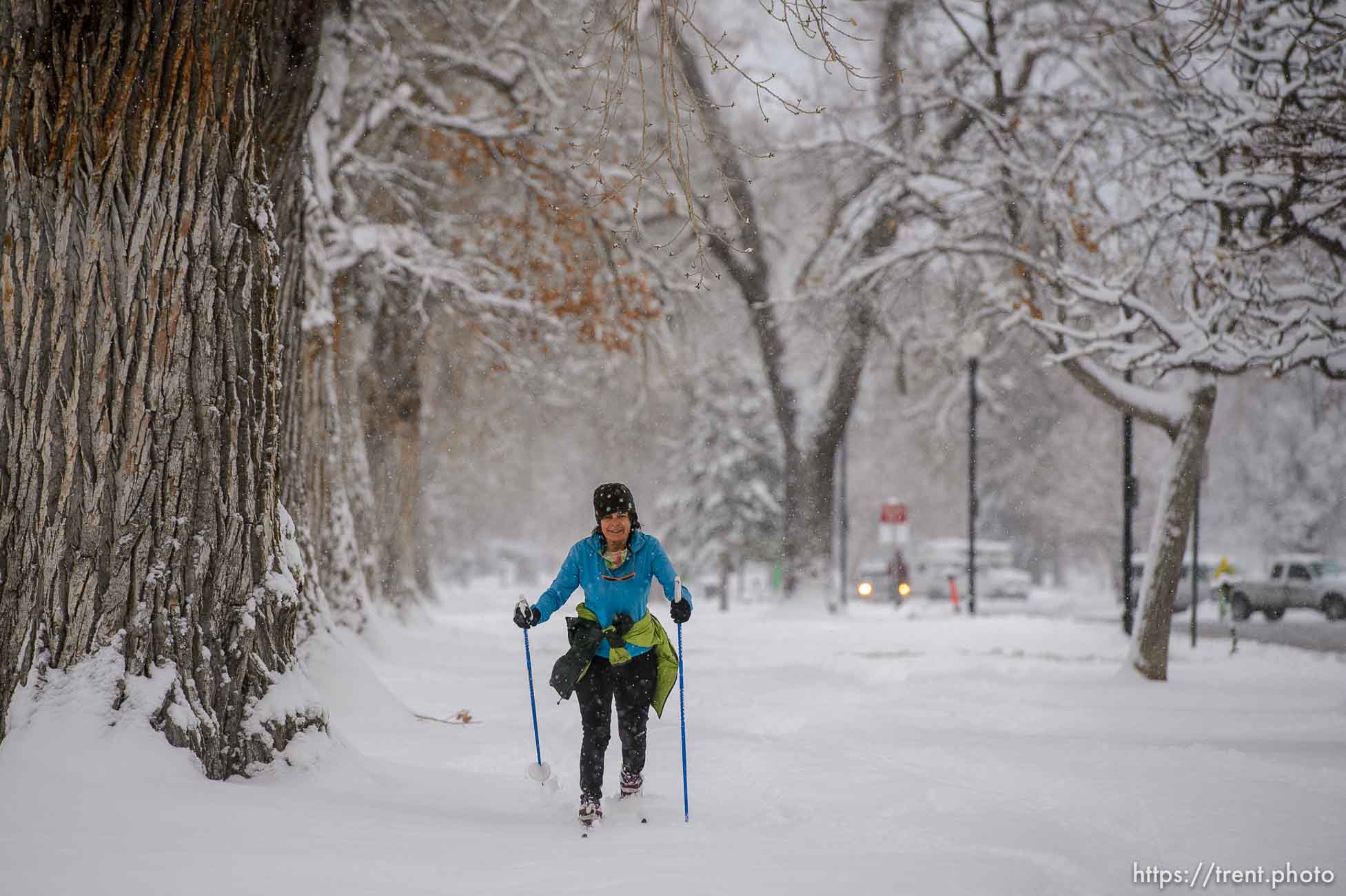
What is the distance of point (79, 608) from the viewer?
4.98 metres

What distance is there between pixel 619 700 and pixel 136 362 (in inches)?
109

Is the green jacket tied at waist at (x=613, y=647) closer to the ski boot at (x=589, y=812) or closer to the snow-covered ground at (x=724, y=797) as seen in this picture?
the ski boot at (x=589, y=812)

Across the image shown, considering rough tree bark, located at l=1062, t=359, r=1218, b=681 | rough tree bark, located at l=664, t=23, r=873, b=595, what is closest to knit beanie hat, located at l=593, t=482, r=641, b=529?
rough tree bark, located at l=1062, t=359, r=1218, b=681

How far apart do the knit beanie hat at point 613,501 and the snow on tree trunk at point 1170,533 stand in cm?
721

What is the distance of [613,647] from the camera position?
18.8ft

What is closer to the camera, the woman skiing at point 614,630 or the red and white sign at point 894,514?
the woman skiing at point 614,630

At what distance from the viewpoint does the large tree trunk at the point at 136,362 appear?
4.93 m

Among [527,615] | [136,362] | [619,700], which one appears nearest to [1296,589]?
[619,700]

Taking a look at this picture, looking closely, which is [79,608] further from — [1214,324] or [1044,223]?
A: [1044,223]

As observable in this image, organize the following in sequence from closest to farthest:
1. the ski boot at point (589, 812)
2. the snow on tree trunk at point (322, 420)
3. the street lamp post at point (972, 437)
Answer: the ski boot at point (589, 812), the snow on tree trunk at point (322, 420), the street lamp post at point (972, 437)

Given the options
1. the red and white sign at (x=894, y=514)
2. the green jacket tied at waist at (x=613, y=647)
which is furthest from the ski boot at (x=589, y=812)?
the red and white sign at (x=894, y=514)

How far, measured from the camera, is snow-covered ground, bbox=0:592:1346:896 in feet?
14.5

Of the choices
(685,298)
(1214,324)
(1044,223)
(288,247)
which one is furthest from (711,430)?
(288,247)

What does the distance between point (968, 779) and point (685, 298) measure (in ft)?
32.9
